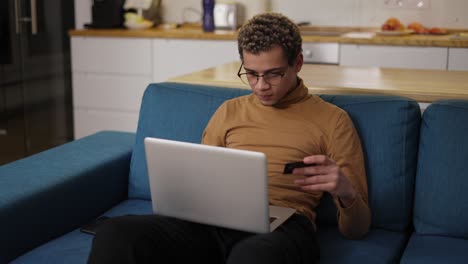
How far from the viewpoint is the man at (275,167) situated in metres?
1.80

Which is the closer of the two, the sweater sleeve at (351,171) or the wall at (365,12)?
the sweater sleeve at (351,171)

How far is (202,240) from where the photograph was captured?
76.0 inches

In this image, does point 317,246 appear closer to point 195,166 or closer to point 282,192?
point 282,192

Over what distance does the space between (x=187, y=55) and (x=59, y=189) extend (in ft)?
8.04

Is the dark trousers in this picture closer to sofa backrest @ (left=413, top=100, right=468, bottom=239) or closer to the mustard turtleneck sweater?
the mustard turtleneck sweater

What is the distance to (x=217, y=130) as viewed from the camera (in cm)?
222

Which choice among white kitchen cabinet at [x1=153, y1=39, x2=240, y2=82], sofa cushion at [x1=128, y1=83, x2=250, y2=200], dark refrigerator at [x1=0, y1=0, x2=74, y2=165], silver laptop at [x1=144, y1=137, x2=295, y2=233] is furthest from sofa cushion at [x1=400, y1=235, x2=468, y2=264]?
dark refrigerator at [x1=0, y1=0, x2=74, y2=165]

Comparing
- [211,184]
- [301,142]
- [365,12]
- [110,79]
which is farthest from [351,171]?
[110,79]

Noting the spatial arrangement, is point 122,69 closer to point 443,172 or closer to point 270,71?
point 270,71

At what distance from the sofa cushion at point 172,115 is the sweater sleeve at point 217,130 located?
151mm

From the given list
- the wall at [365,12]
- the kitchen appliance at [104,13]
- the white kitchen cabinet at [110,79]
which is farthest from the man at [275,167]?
the kitchen appliance at [104,13]

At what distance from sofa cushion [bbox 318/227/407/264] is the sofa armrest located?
0.77m

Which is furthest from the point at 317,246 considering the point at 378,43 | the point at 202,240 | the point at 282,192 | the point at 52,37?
the point at 52,37

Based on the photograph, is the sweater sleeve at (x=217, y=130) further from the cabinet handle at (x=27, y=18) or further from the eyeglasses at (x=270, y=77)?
the cabinet handle at (x=27, y=18)
